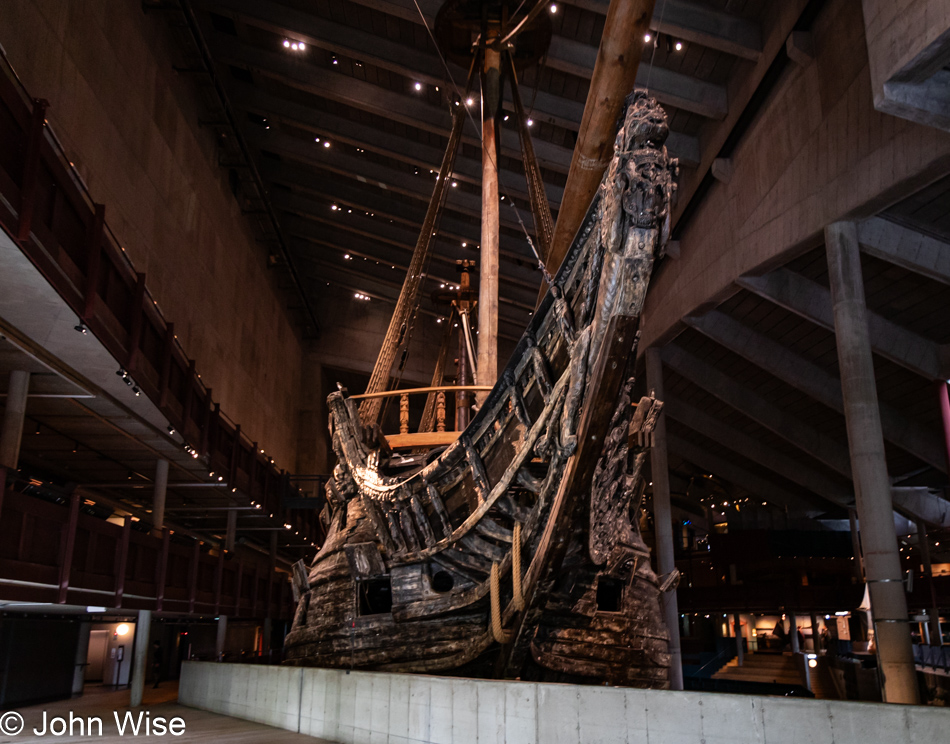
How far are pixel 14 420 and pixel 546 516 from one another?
5.25 metres

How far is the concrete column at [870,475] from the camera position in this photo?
9289 mm

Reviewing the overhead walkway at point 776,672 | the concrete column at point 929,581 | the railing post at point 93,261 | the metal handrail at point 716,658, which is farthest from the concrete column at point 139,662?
the concrete column at point 929,581

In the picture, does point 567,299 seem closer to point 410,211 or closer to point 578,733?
point 578,733

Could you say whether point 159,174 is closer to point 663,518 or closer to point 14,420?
point 14,420

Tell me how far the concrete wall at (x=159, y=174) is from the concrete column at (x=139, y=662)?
5789 millimetres

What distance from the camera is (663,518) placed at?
17.0m

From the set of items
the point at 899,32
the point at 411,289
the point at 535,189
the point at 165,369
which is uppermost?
the point at 535,189

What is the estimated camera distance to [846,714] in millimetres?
3271

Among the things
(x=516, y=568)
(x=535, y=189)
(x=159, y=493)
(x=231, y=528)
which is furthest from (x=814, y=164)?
(x=231, y=528)

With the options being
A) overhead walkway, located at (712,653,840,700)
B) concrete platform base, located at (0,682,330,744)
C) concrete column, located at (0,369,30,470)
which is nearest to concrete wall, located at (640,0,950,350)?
concrete platform base, located at (0,682,330,744)

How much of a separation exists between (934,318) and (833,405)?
334 cm

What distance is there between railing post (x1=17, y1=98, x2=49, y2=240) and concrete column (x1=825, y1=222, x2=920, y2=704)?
31.5ft

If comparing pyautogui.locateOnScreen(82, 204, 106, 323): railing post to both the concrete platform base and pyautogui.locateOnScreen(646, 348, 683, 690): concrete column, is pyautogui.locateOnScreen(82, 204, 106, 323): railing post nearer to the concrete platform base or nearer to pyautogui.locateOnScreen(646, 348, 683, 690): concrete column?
the concrete platform base

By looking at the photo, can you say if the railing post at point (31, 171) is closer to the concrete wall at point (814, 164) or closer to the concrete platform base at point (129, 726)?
the concrete platform base at point (129, 726)
